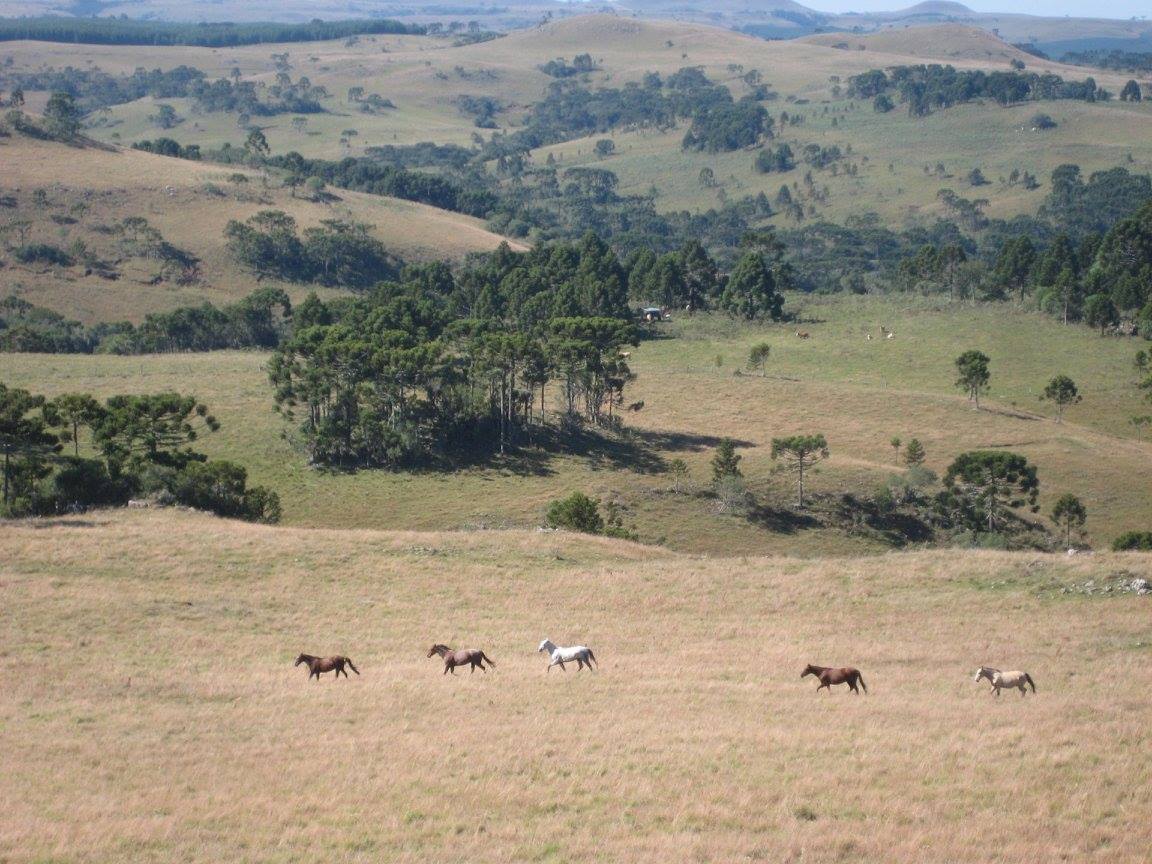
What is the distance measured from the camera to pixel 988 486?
6600cm

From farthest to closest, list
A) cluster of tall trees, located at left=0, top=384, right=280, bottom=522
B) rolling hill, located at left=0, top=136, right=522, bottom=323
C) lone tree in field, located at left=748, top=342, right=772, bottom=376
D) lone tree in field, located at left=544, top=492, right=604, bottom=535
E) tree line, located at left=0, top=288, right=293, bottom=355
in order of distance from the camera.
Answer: rolling hill, located at left=0, top=136, right=522, bottom=323 → tree line, located at left=0, top=288, right=293, bottom=355 → lone tree in field, located at left=748, top=342, right=772, bottom=376 → lone tree in field, located at left=544, top=492, right=604, bottom=535 → cluster of tall trees, located at left=0, top=384, right=280, bottom=522

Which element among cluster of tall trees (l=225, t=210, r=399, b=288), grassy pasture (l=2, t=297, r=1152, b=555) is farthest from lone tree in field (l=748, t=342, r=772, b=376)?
cluster of tall trees (l=225, t=210, r=399, b=288)

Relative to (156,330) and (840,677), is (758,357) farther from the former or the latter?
(840,677)

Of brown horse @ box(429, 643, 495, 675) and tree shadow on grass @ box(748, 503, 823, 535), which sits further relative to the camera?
tree shadow on grass @ box(748, 503, 823, 535)

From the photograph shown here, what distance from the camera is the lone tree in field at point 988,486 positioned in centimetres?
6544

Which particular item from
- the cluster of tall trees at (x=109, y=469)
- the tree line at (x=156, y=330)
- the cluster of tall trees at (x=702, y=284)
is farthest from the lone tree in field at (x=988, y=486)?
the tree line at (x=156, y=330)

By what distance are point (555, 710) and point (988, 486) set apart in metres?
48.6

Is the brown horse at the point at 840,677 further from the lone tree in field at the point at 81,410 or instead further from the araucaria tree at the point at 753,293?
the araucaria tree at the point at 753,293

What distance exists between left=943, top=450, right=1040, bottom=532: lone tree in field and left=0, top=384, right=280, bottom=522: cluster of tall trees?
37843 mm

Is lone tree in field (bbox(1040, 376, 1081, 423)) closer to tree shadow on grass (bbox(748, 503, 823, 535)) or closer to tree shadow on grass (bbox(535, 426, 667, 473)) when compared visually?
tree shadow on grass (bbox(748, 503, 823, 535))

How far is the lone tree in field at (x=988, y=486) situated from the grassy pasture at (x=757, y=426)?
3.98 m

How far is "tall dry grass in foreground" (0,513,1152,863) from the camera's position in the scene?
17.0 m

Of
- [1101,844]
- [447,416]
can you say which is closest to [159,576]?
[1101,844]

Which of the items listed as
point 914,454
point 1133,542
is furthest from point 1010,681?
point 914,454
